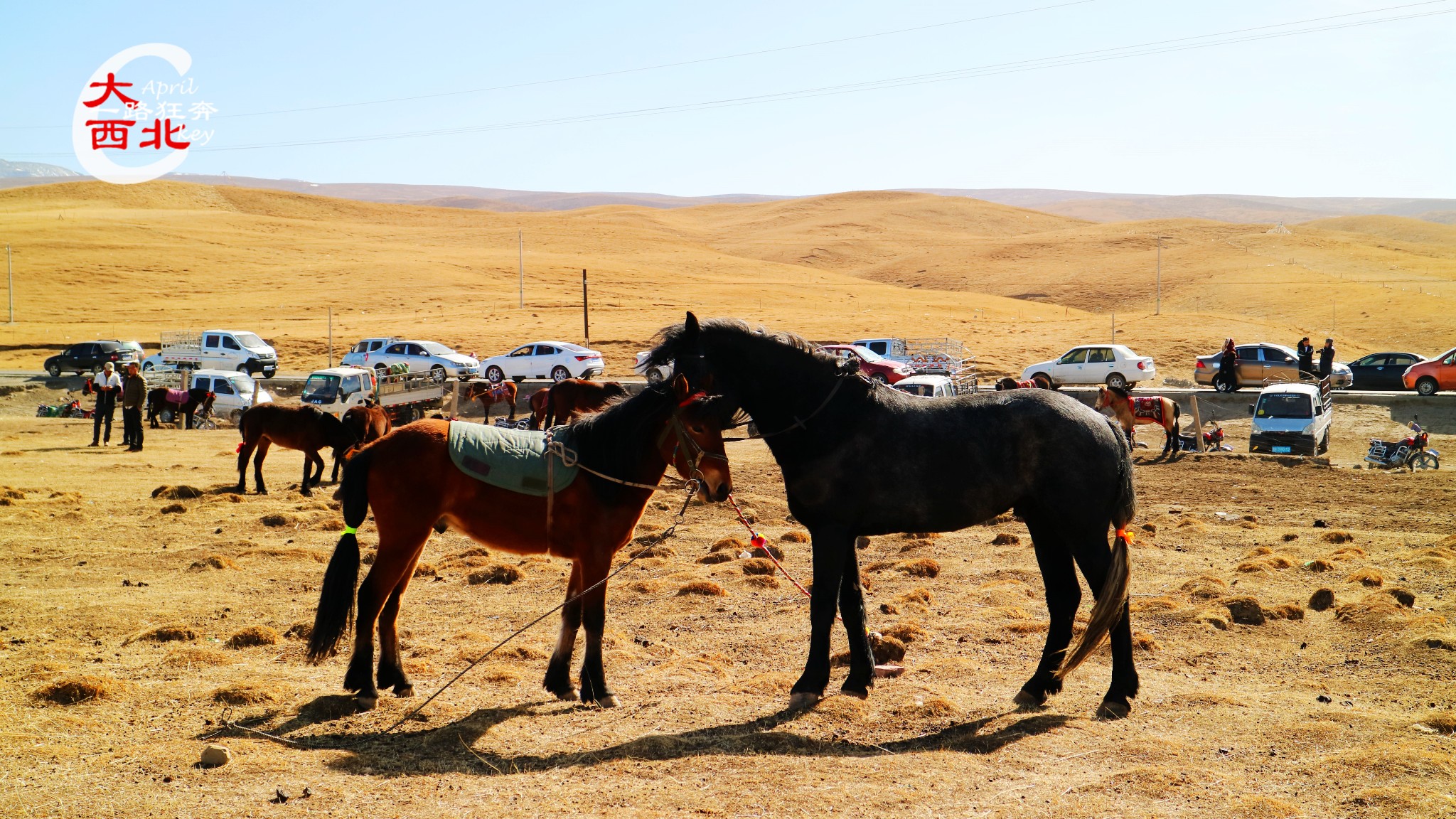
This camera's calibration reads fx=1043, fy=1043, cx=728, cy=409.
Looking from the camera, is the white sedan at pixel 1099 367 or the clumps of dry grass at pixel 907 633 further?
the white sedan at pixel 1099 367

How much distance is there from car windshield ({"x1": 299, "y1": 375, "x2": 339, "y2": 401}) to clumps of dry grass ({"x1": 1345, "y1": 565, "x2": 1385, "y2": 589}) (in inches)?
882

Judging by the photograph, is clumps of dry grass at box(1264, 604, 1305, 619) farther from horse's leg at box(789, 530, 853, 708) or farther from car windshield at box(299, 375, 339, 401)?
car windshield at box(299, 375, 339, 401)

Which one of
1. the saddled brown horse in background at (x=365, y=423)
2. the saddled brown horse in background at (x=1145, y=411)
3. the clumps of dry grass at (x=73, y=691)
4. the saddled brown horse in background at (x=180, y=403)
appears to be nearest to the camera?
the clumps of dry grass at (x=73, y=691)

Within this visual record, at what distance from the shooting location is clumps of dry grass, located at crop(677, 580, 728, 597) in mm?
10062

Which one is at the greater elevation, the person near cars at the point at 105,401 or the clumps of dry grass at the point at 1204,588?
the person near cars at the point at 105,401

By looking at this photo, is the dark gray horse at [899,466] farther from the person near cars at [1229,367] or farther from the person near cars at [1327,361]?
the person near cars at [1327,361]

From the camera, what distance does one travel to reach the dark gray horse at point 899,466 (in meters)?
6.84

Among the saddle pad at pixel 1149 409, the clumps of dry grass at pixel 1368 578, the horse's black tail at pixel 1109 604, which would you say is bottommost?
the clumps of dry grass at pixel 1368 578

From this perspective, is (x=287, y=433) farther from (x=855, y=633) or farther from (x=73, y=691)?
(x=855, y=633)

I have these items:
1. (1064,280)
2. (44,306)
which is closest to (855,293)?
(1064,280)

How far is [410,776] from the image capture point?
567 cm

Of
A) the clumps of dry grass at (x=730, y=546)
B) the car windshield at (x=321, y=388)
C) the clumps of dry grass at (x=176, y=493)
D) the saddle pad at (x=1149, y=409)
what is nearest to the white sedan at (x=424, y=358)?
the car windshield at (x=321, y=388)

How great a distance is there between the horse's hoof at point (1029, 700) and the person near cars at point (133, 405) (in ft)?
66.5

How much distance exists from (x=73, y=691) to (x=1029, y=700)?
623cm
